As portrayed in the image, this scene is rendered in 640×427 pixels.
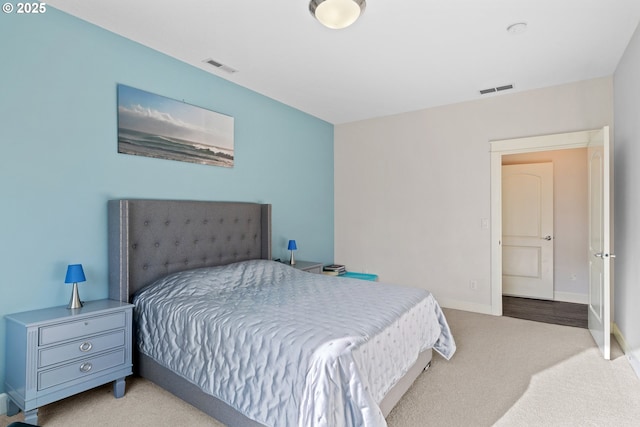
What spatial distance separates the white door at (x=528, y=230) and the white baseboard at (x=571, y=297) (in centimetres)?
9

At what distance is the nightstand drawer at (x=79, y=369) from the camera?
1.97 m

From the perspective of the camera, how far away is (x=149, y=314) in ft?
7.79

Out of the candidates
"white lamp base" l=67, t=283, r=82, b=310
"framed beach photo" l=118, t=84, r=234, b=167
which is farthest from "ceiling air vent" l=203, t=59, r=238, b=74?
"white lamp base" l=67, t=283, r=82, b=310

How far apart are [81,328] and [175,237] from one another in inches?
37.8

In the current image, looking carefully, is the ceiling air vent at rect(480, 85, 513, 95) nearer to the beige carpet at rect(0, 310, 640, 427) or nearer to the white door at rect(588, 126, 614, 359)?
the white door at rect(588, 126, 614, 359)

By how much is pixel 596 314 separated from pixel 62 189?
4.43 metres

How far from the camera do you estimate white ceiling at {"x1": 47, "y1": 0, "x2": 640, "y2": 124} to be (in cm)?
230

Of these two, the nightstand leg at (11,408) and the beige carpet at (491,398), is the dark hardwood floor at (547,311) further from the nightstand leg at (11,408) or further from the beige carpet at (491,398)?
the nightstand leg at (11,408)

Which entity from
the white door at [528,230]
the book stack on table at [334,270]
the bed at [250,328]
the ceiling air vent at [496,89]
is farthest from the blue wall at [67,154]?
the white door at [528,230]

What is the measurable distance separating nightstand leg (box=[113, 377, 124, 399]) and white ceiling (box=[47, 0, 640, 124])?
247cm

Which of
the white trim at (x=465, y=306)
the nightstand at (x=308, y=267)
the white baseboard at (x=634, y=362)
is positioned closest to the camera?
the white baseboard at (x=634, y=362)

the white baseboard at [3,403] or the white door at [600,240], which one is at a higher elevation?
the white door at [600,240]

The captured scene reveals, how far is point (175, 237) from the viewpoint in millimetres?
2885

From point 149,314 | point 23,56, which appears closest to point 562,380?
point 149,314
